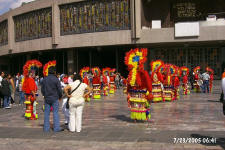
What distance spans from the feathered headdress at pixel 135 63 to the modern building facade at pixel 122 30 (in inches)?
772

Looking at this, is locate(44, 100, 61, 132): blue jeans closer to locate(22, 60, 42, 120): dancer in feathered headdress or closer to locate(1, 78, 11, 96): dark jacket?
locate(22, 60, 42, 120): dancer in feathered headdress

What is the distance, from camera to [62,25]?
33219mm

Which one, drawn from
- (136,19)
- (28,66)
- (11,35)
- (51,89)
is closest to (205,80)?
(136,19)

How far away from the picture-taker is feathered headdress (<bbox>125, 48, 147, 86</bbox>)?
922 cm

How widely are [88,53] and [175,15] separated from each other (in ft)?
38.4

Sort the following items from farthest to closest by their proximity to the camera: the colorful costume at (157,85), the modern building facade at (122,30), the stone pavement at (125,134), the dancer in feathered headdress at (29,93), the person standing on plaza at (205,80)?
1. the modern building facade at (122,30)
2. the person standing on plaza at (205,80)
3. the colorful costume at (157,85)
4. the dancer in feathered headdress at (29,93)
5. the stone pavement at (125,134)

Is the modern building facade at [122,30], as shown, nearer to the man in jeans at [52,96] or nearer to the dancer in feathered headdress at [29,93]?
the dancer in feathered headdress at [29,93]

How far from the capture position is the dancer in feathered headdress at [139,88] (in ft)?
30.0

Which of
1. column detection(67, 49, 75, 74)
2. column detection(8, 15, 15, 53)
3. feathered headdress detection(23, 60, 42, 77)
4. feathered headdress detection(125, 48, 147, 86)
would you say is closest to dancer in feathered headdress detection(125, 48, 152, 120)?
feathered headdress detection(125, 48, 147, 86)

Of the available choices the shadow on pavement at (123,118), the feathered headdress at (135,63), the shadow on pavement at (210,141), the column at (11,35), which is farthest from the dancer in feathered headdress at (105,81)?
the column at (11,35)

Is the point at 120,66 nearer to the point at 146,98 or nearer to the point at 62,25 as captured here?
the point at 62,25

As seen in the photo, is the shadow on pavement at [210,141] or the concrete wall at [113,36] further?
the concrete wall at [113,36]

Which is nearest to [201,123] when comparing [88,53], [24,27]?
[88,53]

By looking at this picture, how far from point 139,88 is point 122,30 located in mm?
21240
